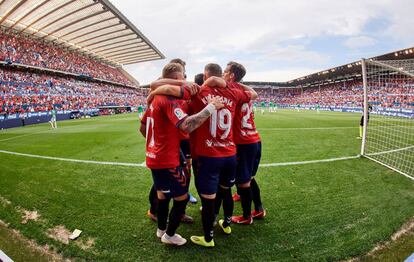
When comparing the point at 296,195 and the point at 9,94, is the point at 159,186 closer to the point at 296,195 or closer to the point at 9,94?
the point at 296,195

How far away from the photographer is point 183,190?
117 inches

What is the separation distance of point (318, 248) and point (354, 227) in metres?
0.84

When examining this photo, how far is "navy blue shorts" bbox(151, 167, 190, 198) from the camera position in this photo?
9.53 feet

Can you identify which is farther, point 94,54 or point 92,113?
point 94,54

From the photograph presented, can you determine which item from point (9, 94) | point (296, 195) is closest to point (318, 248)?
point (296, 195)

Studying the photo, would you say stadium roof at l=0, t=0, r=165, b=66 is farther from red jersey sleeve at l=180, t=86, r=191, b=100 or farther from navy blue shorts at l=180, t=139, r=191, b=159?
red jersey sleeve at l=180, t=86, r=191, b=100

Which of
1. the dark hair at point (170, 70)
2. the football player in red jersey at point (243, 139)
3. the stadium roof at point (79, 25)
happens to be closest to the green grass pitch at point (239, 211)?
the football player in red jersey at point (243, 139)

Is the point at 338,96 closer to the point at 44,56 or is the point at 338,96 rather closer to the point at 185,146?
the point at 44,56

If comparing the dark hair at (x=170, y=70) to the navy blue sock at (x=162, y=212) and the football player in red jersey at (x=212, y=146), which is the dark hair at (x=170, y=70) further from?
the navy blue sock at (x=162, y=212)

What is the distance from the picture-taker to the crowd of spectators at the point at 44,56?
116 ft

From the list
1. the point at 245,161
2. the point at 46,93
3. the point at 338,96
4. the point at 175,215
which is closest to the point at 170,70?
the point at 245,161

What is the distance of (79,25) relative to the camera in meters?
36.7

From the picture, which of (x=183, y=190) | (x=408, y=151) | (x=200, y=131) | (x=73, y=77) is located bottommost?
(x=408, y=151)

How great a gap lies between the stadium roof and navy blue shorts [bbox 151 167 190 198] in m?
33.2
